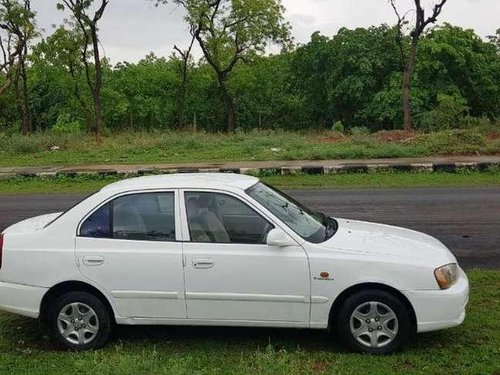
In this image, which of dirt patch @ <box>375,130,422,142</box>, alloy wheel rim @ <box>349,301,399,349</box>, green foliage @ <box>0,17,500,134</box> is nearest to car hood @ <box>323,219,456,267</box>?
alloy wheel rim @ <box>349,301,399,349</box>

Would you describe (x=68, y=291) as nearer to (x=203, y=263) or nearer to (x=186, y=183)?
(x=203, y=263)

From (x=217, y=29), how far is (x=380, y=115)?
12058 millimetres

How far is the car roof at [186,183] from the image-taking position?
5.69 metres

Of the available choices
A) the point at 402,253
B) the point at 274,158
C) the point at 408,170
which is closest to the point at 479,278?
the point at 402,253

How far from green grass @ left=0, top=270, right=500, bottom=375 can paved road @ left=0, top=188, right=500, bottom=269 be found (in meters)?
2.81

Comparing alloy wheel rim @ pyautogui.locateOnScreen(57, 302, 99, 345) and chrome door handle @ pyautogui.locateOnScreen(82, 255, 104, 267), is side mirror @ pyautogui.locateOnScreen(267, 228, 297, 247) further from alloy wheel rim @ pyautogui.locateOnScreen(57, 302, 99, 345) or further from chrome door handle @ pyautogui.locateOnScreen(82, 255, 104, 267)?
alloy wheel rim @ pyautogui.locateOnScreen(57, 302, 99, 345)

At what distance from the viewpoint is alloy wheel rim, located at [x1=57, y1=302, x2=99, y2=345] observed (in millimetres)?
5551

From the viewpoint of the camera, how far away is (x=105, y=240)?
18.2 ft

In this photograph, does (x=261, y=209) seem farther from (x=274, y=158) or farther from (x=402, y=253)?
(x=274, y=158)

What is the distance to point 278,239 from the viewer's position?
17.2 feet

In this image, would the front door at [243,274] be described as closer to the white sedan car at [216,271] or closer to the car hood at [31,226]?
the white sedan car at [216,271]

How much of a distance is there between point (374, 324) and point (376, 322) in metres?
0.02

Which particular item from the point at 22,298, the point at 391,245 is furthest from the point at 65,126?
the point at 391,245

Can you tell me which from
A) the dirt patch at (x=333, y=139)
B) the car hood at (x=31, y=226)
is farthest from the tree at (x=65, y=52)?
the car hood at (x=31, y=226)
